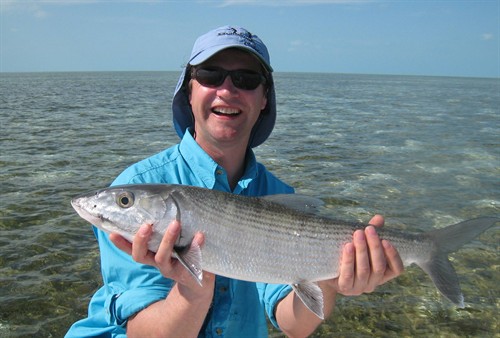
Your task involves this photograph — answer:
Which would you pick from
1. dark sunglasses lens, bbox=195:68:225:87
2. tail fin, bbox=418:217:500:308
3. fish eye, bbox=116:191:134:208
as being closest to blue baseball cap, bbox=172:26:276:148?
dark sunglasses lens, bbox=195:68:225:87

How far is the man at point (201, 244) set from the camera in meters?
3.20

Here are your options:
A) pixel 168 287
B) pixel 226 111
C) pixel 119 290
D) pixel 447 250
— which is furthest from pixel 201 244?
pixel 447 250

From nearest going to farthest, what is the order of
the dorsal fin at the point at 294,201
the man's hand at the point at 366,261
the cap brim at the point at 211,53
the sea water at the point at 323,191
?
1. the man's hand at the point at 366,261
2. the dorsal fin at the point at 294,201
3. the cap brim at the point at 211,53
4. the sea water at the point at 323,191

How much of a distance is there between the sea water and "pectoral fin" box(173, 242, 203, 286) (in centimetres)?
386

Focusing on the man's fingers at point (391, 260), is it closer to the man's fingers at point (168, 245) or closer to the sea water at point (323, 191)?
the man's fingers at point (168, 245)

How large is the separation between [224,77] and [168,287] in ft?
5.94

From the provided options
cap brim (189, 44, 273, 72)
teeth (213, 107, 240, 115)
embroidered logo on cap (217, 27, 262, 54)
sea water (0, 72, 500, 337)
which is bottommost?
sea water (0, 72, 500, 337)

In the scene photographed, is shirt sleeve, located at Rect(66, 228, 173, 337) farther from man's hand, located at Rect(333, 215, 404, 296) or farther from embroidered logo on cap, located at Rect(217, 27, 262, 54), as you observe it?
embroidered logo on cap, located at Rect(217, 27, 262, 54)

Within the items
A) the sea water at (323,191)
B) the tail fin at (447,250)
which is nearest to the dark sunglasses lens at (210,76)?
the tail fin at (447,250)

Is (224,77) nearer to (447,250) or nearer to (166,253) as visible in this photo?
(166,253)

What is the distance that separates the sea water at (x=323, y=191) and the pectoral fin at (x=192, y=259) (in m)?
3.86

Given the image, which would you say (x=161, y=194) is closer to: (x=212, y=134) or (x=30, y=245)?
(x=212, y=134)

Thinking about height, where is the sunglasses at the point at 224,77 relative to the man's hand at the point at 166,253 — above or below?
above

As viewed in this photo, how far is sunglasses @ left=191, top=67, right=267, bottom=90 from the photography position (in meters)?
3.92
